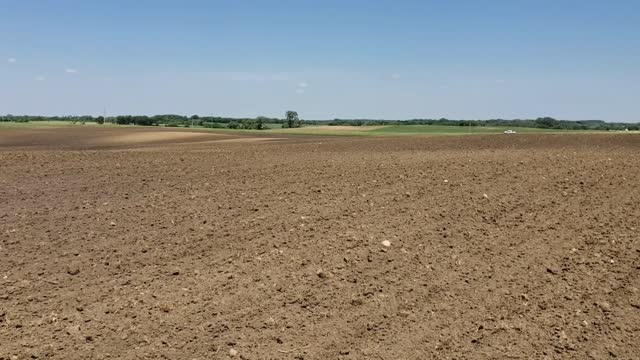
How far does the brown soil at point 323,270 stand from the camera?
180 inches

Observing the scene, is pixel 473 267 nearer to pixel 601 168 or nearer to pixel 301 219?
pixel 301 219

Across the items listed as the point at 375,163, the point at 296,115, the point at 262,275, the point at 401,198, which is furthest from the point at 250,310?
the point at 296,115

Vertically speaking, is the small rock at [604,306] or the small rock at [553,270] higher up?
the small rock at [553,270]

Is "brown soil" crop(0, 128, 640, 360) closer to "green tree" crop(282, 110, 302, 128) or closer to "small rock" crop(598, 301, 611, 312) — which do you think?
"small rock" crop(598, 301, 611, 312)

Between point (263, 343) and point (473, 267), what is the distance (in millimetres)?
2590

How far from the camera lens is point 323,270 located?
5.81 m

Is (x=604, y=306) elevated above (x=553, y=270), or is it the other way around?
(x=553, y=270)

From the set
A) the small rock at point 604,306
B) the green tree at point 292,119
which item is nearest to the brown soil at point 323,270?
the small rock at point 604,306

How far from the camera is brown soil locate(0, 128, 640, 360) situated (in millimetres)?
4582

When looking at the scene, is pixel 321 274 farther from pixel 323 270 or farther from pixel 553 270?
pixel 553 270

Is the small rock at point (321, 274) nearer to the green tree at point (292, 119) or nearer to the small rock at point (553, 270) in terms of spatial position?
the small rock at point (553, 270)

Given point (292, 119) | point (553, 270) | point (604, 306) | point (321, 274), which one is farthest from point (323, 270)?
point (292, 119)

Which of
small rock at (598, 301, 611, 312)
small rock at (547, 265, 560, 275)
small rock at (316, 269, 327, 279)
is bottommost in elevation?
small rock at (598, 301, 611, 312)

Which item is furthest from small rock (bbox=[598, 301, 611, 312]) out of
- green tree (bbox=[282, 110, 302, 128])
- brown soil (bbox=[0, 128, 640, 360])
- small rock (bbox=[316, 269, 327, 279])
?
green tree (bbox=[282, 110, 302, 128])
